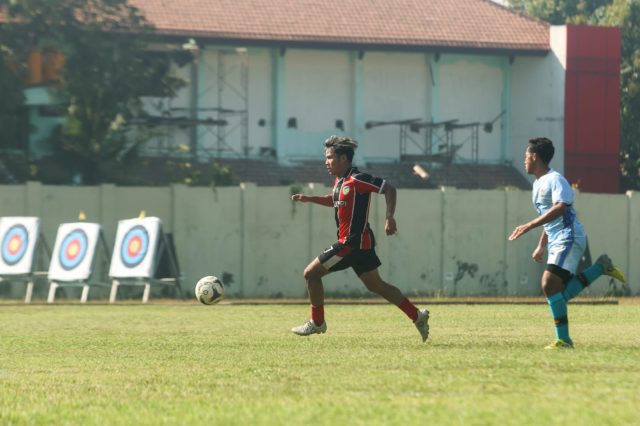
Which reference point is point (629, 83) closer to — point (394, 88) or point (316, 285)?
point (394, 88)

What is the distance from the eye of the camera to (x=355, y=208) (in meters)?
15.7

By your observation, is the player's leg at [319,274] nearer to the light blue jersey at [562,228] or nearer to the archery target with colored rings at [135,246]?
the light blue jersey at [562,228]

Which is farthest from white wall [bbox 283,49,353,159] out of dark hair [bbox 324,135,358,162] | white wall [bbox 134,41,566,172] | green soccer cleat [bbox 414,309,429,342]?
green soccer cleat [bbox 414,309,429,342]

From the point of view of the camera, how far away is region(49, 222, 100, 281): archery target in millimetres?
30531

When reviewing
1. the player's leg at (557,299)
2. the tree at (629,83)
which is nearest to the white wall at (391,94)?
the tree at (629,83)

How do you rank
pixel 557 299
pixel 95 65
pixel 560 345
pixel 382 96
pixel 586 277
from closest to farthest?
pixel 560 345
pixel 557 299
pixel 586 277
pixel 95 65
pixel 382 96

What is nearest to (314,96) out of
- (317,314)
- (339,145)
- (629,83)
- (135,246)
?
(629,83)

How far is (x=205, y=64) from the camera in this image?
162 feet

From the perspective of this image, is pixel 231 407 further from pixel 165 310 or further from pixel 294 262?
pixel 294 262

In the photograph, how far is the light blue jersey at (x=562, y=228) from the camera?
46.9 ft

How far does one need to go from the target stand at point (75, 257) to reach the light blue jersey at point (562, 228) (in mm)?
17108

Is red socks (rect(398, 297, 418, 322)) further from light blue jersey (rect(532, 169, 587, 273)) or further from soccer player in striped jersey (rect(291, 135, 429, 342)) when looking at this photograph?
light blue jersey (rect(532, 169, 587, 273))

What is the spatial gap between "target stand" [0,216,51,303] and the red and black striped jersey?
16143 millimetres

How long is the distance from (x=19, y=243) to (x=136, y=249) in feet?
7.93
